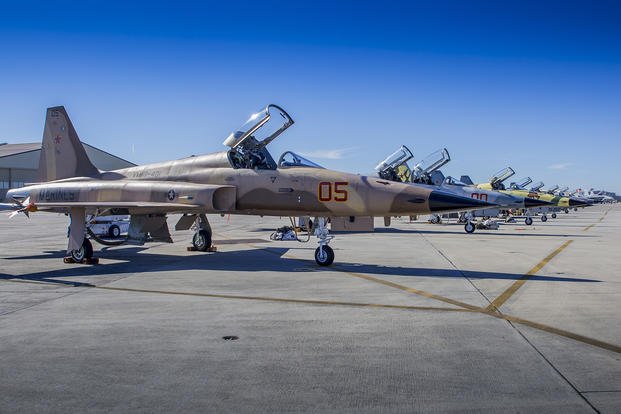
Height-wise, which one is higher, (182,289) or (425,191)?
(425,191)

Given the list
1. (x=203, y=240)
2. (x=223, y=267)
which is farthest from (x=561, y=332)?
(x=203, y=240)

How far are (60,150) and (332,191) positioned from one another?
389 inches

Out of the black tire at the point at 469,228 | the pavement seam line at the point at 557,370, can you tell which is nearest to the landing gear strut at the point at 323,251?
the pavement seam line at the point at 557,370

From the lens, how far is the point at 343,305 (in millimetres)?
8414

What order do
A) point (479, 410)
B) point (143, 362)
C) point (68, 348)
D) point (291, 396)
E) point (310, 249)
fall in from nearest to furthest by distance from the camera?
point (479, 410), point (291, 396), point (143, 362), point (68, 348), point (310, 249)

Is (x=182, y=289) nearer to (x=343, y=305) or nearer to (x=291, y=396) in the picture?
(x=343, y=305)

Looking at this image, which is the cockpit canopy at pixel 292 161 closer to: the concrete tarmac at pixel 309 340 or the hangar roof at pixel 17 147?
the concrete tarmac at pixel 309 340

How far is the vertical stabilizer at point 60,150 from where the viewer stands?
Result: 1728 centimetres

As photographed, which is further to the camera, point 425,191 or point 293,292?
point 425,191

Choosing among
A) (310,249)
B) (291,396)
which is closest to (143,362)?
(291,396)

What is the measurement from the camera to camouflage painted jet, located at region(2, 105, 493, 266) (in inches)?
484

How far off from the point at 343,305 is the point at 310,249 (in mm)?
9445

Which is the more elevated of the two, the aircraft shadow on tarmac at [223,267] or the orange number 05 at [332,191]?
the orange number 05 at [332,191]

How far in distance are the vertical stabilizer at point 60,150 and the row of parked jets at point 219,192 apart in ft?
0.11
